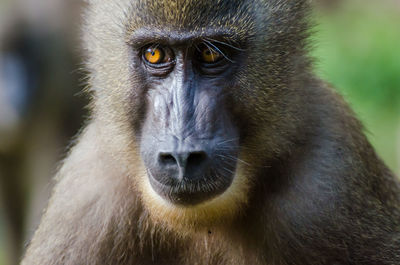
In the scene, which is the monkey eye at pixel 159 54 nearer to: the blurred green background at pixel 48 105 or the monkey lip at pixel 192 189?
the monkey lip at pixel 192 189

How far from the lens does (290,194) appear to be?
20.6ft

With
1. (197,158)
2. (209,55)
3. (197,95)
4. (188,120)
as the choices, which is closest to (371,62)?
(209,55)

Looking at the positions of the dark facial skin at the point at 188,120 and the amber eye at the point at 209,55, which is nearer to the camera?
the dark facial skin at the point at 188,120

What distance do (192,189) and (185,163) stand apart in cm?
20

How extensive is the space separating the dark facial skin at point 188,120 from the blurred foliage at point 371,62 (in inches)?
310

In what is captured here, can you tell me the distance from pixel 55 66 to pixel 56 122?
97 cm

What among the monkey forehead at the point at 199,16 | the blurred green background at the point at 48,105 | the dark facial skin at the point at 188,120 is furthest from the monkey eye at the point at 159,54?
the blurred green background at the point at 48,105

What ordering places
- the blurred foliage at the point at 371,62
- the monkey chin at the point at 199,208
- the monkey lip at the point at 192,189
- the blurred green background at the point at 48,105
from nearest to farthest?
the monkey lip at the point at 192,189 → the monkey chin at the point at 199,208 → the blurred green background at the point at 48,105 → the blurred foliage at the point at 371,62

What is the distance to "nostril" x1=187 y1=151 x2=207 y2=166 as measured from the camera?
5.34 metres

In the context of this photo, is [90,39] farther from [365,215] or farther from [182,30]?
[365,215]

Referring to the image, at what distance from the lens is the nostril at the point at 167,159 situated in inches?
212

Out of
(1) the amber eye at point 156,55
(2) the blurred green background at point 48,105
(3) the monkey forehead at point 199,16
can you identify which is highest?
(3) the monkey forehead at point 199,16

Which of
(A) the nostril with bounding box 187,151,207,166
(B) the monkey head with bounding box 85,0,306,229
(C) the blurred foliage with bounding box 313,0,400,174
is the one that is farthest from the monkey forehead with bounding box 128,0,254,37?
(C) the blurred foliage with bounding box 313,0,400,174

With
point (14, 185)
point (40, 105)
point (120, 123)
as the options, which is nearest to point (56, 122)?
point (40, 105)
